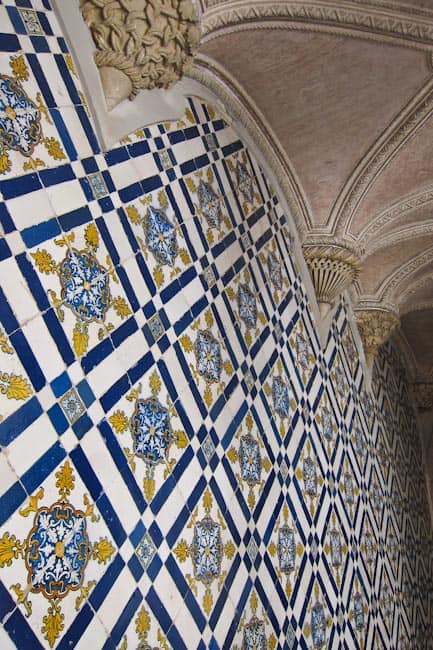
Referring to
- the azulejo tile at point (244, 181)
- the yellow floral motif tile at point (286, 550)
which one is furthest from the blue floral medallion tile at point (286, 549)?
the azulejo tile at point (244, 181)

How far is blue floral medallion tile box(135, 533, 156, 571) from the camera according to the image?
10.9ft

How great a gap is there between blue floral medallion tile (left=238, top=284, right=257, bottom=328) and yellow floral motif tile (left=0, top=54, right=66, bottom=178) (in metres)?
1.99

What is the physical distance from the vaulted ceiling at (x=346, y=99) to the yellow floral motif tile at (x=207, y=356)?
6.03ft

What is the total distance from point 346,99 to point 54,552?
4.16 m

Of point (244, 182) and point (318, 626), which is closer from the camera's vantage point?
point (318, 626)

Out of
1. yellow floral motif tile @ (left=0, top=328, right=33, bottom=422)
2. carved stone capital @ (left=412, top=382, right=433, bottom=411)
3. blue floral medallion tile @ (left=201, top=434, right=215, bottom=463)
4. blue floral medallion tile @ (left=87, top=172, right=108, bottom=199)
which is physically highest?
carved stone capital @ (left=412, top=382, right=433, bottom=411)

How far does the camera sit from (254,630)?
4312 millimetres

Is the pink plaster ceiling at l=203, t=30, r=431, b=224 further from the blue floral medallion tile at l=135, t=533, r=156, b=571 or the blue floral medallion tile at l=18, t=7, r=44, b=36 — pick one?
the blue floral medallion tile at l=135, t=533, r=156, b=571

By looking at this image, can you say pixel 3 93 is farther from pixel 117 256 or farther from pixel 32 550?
pixel 32 550

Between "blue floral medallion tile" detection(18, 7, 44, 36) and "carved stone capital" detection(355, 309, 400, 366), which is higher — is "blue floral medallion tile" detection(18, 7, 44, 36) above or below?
below

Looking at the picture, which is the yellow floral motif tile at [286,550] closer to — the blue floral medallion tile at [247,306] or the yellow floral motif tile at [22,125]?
the blue floral medallion tile at [247,306]

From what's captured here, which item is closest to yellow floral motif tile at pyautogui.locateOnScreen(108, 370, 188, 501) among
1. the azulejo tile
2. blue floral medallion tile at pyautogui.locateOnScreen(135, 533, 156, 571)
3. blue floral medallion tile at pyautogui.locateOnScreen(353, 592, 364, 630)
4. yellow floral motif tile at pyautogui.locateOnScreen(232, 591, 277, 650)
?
blue floral medallion tile at pyautogui.locateOnScreen(135, 533, 156, 571)

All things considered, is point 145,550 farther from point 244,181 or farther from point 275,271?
point 244,181

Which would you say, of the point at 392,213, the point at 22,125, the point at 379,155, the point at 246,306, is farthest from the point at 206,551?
the point at 392,213
